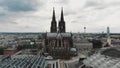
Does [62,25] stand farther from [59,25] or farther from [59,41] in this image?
[59,41]

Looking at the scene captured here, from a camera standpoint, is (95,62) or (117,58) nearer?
(117,58)

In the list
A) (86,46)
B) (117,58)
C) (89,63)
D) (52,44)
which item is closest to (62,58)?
(52,44)

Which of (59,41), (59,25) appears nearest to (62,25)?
(59,25)

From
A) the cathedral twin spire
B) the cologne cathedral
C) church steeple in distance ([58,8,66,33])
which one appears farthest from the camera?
the cathedral twin spire

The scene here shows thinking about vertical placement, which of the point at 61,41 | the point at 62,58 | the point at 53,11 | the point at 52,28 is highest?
the point at 53,11

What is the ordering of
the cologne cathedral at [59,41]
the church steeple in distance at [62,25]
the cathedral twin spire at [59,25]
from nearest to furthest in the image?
the cologne cathedral at [59,41]
the church steeple in distance at [62,25]
the cathedral twin spire at [59,25]

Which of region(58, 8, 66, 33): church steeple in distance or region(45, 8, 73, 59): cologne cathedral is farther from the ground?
region(58, 8, 66, 33): church steeple in distance

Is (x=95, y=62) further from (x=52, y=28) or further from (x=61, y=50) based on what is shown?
(x=52, y=28)

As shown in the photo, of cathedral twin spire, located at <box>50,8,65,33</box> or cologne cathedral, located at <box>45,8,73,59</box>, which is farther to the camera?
cathedral twin spire, located at <box>50,8,65,33</box>
